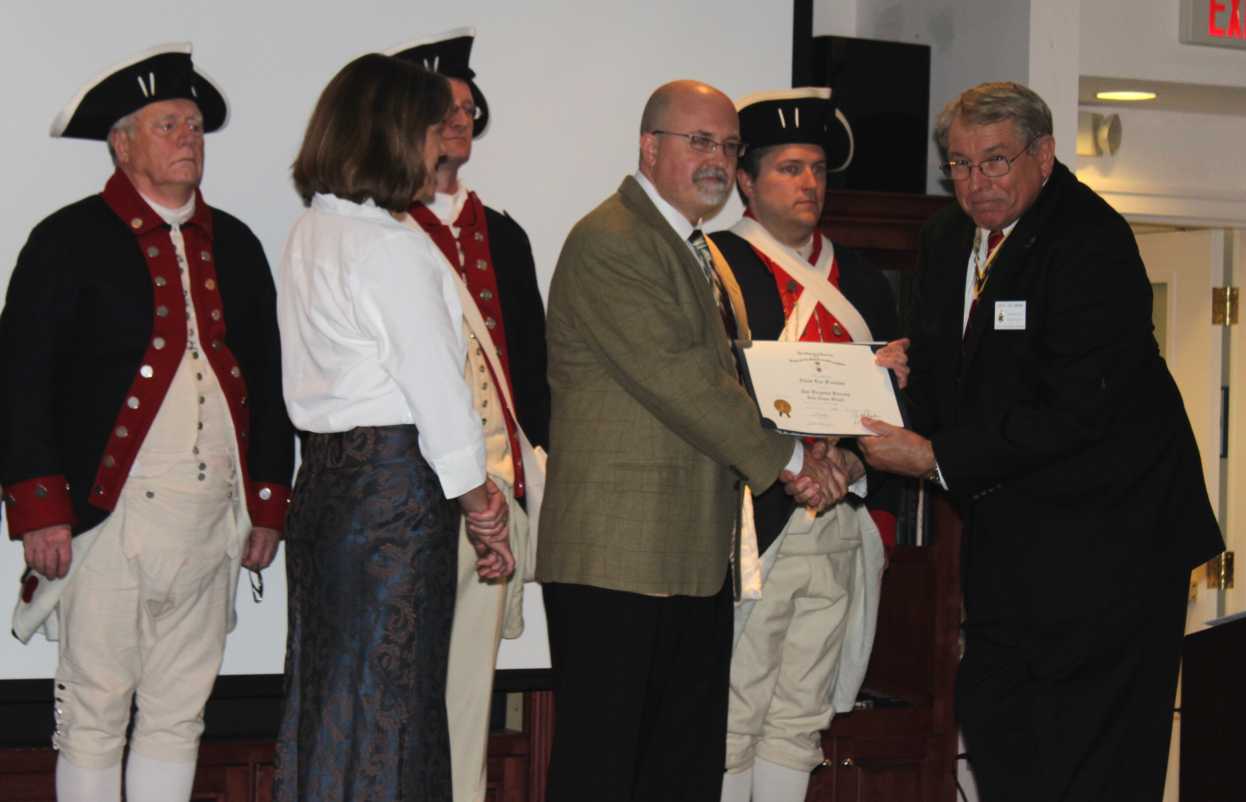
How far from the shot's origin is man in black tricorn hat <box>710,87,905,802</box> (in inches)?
145

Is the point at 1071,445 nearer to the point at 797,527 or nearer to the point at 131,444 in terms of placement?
the point at 797,527

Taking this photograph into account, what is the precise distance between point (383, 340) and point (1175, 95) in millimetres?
3374

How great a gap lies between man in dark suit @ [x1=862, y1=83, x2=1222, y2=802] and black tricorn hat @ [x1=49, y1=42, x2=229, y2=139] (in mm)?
1653

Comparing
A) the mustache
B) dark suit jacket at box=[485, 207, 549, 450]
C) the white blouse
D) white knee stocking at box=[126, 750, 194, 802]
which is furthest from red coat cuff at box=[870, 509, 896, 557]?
white knee stocking at box=[126, 750, 194, 802]

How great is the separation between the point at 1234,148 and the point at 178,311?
3909 mm

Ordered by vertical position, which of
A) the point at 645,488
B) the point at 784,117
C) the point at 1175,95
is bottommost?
the point at 645,488

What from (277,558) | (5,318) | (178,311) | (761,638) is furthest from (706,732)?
(5,318)

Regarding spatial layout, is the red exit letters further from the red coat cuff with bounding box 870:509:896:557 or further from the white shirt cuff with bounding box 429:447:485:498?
the white shirt cuff with bounding box 429:447:485:498

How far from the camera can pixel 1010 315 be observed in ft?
11.1

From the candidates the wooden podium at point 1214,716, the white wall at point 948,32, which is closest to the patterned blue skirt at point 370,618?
the wooden podium at point 1214,716

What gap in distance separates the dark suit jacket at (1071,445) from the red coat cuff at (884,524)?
1.28ft

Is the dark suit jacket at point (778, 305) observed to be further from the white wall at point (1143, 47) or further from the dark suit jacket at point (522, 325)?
the white wall at point (1143, 47)

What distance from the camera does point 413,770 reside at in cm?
283

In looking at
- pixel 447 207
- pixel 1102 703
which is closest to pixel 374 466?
pixel 447 207
